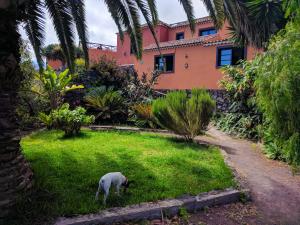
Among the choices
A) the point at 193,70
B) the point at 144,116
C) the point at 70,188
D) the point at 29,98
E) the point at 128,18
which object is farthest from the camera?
the point at 193,70

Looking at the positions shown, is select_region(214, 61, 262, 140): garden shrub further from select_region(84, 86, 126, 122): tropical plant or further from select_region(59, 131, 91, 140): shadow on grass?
select_region(59, 131, 91, 140): shadow on grass

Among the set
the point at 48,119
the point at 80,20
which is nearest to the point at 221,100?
the point at 48,119

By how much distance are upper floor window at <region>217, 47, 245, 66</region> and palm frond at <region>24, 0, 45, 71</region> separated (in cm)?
1478

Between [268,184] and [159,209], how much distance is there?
117 inches

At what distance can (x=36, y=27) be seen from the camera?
19.5 ft

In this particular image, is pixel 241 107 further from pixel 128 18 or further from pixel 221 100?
pixel 128 18

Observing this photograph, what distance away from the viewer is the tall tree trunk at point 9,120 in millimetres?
3902

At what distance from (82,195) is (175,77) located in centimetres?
1842

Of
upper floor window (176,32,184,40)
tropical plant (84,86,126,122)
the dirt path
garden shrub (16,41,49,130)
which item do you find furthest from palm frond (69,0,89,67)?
upper floor window (176,32,184,40)

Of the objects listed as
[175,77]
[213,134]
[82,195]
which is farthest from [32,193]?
[175,77]

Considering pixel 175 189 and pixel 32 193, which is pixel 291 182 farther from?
pixel 32 193

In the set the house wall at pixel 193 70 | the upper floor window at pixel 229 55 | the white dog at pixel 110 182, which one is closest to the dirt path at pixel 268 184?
the white dog at pixel 110 182

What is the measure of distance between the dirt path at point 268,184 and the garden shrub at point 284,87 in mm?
864

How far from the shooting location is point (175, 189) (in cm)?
498
